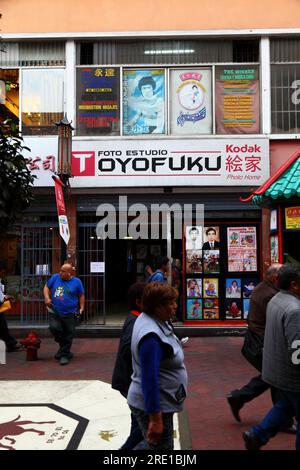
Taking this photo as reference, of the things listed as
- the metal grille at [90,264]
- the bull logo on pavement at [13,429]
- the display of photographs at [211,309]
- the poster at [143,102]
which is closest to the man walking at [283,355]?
the bull logo on pavement at [13,429]

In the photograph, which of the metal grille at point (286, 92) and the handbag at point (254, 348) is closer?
the handbag at point (254, 348)

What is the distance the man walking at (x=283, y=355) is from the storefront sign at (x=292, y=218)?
4.11 metres

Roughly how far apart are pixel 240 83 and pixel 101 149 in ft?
11.8

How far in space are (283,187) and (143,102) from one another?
4.64 m

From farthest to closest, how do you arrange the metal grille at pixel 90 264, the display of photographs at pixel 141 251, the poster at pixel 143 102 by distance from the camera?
the display of photographs at pixel 141 251
the poster at pixel 143 102
the metal grille at pixel 90 264

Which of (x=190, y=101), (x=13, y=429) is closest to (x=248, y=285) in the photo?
(x=190, y=101)

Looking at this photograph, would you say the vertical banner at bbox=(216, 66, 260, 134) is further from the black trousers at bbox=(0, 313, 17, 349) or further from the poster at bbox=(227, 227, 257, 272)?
the black trousers at bbox=(0, 313, 17, 349)

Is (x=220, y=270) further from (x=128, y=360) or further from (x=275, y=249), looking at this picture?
(x=128, y=360)

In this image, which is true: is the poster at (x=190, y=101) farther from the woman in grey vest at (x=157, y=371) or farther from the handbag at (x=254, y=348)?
the woman in grey vest at (x=157, y=371)

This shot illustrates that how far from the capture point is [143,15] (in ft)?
35.7

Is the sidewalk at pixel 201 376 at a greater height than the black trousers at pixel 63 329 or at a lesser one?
lesser

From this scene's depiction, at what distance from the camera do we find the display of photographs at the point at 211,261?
1062 cm

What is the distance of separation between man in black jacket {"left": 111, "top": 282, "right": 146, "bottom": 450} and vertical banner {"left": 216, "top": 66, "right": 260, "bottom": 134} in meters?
7.73

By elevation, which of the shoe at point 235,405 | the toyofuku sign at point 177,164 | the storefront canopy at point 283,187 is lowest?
the shoe at point 235,405
